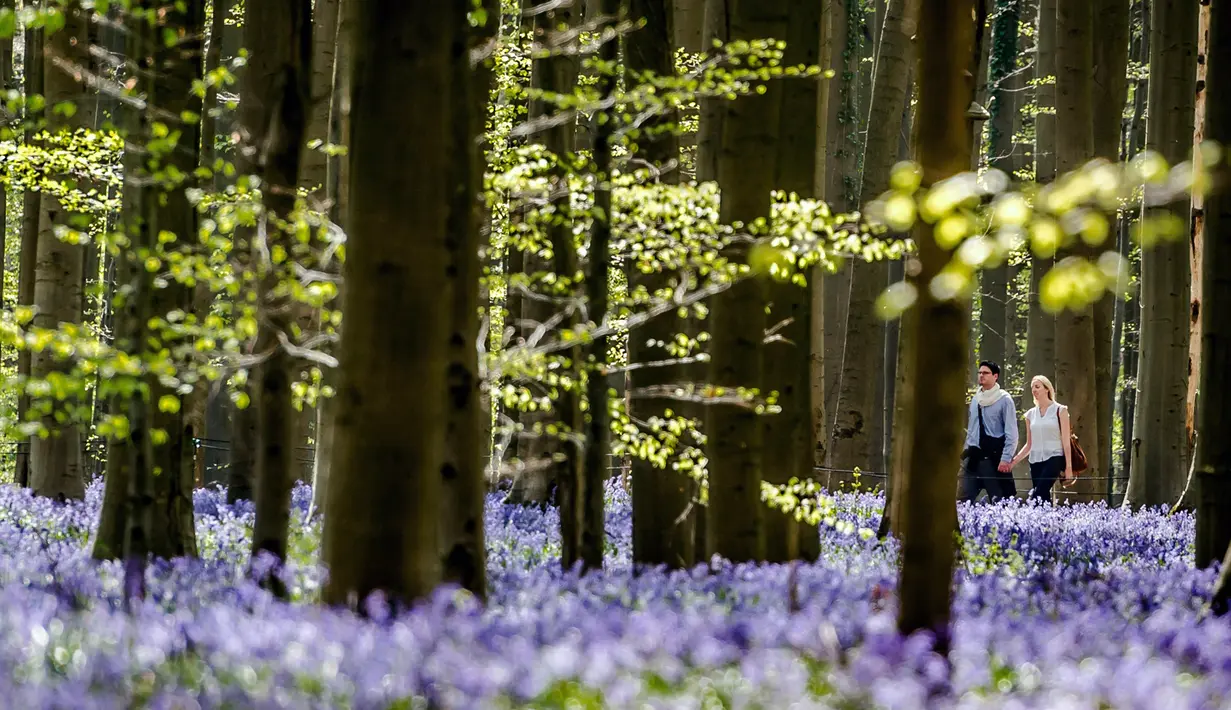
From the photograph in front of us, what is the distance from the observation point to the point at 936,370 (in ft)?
16.6

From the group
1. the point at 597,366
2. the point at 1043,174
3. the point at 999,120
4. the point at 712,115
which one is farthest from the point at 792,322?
the point at 999,120

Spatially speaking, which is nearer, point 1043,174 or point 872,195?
point 872,195

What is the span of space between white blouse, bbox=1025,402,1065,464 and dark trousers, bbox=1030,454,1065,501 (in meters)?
0.09

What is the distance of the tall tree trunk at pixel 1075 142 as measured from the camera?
16.4m

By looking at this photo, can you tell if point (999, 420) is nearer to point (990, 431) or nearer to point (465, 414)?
point (990, 431)

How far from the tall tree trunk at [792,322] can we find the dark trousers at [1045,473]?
289 inches

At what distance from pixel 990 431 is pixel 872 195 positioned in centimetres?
313

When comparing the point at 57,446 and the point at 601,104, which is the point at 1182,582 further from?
the point at 57,446

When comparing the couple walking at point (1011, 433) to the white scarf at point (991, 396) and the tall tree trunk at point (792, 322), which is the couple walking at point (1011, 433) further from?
the tall tree trunk at point (792, 322)

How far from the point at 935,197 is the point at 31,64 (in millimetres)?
15696

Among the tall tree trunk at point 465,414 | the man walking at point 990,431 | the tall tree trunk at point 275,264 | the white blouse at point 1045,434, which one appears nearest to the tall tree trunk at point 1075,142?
the white blouse at point 1045,434

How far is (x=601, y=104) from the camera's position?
7211mm

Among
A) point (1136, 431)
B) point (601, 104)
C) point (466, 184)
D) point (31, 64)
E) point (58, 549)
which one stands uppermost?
point (31, 64)

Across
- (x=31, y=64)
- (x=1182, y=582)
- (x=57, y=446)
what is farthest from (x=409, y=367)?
(x=31, y=64)
